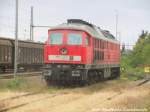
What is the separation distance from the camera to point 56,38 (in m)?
25.6

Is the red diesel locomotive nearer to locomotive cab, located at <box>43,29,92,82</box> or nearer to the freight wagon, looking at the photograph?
locomotive cab, located at <box>43,29,92,82</box>

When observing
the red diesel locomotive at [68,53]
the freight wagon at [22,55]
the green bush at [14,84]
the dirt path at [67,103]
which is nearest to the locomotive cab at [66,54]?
the red diesel locomotive at [68,53]

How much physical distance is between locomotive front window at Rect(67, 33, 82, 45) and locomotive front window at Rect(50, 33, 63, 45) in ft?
1.33

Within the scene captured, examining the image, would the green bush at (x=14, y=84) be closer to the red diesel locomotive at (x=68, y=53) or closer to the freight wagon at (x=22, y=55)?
the red diesel locomotive at (x=68, y=53)

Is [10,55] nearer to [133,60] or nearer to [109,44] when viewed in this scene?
[109,44]

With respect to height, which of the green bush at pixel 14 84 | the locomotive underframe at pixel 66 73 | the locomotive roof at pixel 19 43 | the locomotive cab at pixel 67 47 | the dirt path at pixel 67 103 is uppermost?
the locomotive roof at pixel 19 43

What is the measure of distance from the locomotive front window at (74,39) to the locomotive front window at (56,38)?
0.40 m

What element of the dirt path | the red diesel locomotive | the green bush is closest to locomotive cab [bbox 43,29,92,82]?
the red diesel locomotive

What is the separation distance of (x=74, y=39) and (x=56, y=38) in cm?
92

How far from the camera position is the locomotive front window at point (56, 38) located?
25434 millimetres

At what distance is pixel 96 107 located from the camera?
16484 mm

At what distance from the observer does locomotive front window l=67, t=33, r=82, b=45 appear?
25359 millimetres

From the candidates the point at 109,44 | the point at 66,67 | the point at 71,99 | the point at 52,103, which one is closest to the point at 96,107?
the point at 52,103

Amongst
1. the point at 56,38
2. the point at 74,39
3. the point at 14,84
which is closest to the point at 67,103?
the point at 74,39
